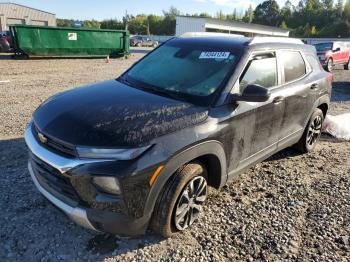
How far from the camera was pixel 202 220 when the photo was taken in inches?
133

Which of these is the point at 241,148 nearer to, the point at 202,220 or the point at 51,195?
the point at 202,220

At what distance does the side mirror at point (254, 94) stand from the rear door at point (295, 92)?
1028mm

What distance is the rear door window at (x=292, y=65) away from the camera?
4102mm

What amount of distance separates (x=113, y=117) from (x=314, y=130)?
12.4 ft

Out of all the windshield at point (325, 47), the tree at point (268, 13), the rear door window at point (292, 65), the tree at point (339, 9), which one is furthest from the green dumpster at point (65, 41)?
the tree at point (268, 13)

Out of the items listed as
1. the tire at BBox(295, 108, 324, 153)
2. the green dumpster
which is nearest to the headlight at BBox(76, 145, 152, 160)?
the tire at BBox(295, 108, 324, 153)

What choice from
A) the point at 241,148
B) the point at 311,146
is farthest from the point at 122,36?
the point at 241,148

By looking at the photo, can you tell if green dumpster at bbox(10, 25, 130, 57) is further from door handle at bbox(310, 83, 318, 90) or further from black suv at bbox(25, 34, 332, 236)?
door handle at bbox(310, 83, 318, 90)

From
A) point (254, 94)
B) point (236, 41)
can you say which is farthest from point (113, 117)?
point (236, 41)

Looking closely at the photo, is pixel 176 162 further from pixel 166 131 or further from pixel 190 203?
pixel 190 203

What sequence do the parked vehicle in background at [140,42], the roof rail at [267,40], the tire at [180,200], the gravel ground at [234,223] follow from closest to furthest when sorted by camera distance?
1. the tire at [180,200]
2. the gravel ground at [234,223]
3. the roof rail at [267,40]
4. the parked vehicle in background at [140,42]

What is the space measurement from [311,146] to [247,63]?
2.61 meters

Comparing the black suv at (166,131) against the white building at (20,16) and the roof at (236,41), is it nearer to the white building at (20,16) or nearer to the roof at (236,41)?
the roof at (236,41)

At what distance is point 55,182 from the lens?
2590mm
